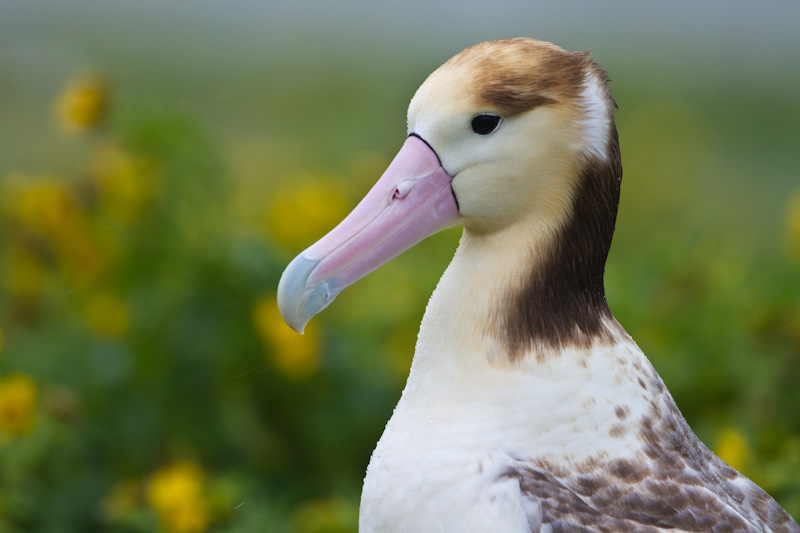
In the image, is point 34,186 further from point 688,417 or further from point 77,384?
point 688,417

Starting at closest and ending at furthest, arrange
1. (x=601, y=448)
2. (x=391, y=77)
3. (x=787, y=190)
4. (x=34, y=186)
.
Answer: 1. (x=601, y=448)
2. (x=34, y=186)
3. (x=787, y=190)
4. (x=391, y=77)

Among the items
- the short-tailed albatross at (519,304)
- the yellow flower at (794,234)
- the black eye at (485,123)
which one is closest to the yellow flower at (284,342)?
the short-tailed albatross at (519,304)

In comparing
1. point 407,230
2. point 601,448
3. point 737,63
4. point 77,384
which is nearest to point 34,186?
point 77,384

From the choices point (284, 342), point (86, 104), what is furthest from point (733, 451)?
point (86, 104)

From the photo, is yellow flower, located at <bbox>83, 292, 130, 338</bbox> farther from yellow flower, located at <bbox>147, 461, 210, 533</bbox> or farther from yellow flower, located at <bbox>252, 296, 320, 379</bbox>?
yellow flower, located at <bbox>147, 461, 210, 533</bbox>

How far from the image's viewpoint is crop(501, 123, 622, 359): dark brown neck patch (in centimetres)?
172

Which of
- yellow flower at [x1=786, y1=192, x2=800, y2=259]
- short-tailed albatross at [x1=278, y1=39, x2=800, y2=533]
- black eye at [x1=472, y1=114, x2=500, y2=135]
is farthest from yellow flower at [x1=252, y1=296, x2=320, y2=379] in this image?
yellow flower at [x1=786, y1=192, x2=800, y2=259]

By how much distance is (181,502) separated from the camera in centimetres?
254

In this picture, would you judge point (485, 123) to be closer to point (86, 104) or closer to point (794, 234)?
point (86, 104)

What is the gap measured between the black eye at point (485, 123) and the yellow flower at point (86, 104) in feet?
5.00

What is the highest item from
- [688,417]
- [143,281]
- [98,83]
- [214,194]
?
[98,83]

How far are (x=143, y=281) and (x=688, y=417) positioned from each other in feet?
5.18

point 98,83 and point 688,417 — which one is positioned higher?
point 98,83

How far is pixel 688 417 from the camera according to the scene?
3.09 m
